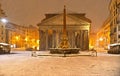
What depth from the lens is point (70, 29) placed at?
8475cm

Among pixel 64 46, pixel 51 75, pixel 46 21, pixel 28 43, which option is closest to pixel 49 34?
pixel 46 21

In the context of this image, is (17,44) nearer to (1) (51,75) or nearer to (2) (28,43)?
(2) (28,43)

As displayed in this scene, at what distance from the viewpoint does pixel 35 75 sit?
47.9 ft

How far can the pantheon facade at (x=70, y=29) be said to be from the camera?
277ft

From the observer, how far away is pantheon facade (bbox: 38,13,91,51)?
8431cm

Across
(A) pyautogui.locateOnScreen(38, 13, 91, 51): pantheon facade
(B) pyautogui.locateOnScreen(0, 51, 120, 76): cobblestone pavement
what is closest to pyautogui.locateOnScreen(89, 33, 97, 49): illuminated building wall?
(A) pyautogui.locateOnScreen(38, 13, 91, 51): pantheon facade

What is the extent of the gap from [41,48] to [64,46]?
1517 inches

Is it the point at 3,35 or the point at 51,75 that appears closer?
the point at 51,75

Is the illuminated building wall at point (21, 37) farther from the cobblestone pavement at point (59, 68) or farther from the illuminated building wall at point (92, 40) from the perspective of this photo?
the cobblestone pavement at point (59, 68)

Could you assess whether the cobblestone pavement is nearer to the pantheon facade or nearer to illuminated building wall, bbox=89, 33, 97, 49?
the pantheon facade

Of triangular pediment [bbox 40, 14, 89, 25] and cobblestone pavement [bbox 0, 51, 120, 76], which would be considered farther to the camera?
triangular pediment [bbox 40, 14, 89, 25]

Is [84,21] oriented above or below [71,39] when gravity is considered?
above

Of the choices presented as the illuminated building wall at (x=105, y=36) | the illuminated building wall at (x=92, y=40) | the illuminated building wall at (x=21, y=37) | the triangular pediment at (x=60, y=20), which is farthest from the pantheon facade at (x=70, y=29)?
the illuminated building wall at (x=92, y=40)

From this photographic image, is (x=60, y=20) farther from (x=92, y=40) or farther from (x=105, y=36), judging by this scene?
(x=92, y=40)
